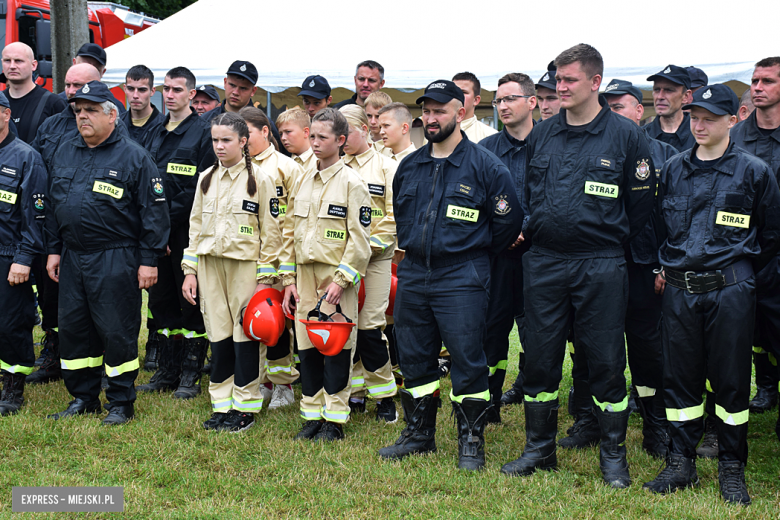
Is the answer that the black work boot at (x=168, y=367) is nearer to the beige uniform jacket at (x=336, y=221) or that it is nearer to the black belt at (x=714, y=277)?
the beige uniform jacket at (x=336, y=221)

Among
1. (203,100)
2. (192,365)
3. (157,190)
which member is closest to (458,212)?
(157,190)

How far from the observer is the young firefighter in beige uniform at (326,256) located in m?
5.04

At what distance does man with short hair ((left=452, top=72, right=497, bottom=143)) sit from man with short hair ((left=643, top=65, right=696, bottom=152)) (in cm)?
158

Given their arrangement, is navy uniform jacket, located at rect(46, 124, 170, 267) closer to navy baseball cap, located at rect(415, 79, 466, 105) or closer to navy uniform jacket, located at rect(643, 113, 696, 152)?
navy baseball cap, located at rect(415, 79, 466, 105)

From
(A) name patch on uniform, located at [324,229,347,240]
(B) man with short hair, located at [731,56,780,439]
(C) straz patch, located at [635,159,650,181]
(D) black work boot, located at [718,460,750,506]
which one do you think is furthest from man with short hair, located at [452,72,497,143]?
(D) black work boot, located at [718,460,750,506]

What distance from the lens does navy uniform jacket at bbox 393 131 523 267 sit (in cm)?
457

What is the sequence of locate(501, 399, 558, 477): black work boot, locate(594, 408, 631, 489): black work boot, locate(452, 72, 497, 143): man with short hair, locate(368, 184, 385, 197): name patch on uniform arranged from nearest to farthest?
locate(594, 408, 631, 489): black work boot, locate(501, 399, 558, 477): black work boot, locate(368, 184, 385, 197): name patch on uniform, locate(452, 72, 497, 143): man with short hair

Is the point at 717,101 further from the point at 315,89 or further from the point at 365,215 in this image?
the point at 315,89

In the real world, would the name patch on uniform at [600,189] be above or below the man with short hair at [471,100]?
below

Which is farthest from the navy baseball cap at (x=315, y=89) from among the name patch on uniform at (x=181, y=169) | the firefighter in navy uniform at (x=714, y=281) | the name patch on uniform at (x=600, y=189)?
the firefighter in navy uniform at (x=714, y=281)

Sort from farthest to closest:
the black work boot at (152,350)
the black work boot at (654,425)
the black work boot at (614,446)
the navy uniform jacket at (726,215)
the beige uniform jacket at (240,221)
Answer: the black work boot at (152,350) < the beige uniform jacket at (240,221) < the black work boot at (654,425) < the black work boot at (614,446) < the navy uniform jacket at (726,215)

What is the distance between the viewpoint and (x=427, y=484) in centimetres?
438

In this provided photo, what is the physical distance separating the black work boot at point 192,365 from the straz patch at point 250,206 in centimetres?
157

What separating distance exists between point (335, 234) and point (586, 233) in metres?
1.74
